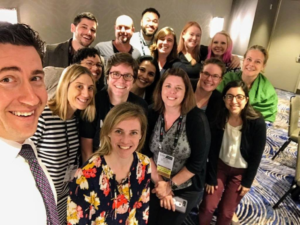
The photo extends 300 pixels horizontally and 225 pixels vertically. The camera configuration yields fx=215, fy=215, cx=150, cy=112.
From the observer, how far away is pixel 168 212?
5.94ft

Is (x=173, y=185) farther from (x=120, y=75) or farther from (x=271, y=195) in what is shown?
(x=271, y=195)

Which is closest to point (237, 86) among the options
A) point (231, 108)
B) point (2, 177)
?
point (231, 108)

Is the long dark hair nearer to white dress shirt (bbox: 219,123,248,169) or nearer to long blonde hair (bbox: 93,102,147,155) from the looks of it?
white dress shirt (bbox: 219,123,248,169)

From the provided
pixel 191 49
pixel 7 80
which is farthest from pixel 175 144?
pixel 191 49

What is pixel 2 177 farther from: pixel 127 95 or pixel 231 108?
pixel 231 108

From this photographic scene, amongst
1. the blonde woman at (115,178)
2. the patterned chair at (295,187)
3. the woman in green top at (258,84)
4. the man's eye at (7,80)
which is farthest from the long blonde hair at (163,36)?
the man's eye at (7,80)

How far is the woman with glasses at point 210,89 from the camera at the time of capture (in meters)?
1.90

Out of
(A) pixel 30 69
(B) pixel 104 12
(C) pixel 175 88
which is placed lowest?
(C) pixel 175 88

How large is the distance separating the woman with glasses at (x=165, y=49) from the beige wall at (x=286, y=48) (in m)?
6.47

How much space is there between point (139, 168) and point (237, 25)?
6725 millimetres

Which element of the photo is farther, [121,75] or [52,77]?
[52,77]

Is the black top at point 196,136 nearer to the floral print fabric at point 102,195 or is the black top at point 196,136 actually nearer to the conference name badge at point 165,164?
the conference name badge at point 165,164

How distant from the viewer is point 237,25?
22.0 feet

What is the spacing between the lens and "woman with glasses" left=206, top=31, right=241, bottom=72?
261 cm
